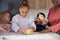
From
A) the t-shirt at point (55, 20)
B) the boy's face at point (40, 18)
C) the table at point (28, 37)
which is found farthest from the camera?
the boy's face at point (40, 18)

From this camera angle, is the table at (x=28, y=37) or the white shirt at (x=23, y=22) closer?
the table at (x=28, y=37)

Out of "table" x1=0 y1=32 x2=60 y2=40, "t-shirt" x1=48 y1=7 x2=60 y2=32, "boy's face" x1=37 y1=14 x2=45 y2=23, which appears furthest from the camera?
"boy's face" x1=37 y1=14 x2=45 y2=23

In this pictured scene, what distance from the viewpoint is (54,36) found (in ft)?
2.53

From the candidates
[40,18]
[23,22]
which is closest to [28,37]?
[23,22]

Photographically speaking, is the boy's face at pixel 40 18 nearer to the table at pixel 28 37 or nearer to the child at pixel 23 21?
the child at pixel 23 21

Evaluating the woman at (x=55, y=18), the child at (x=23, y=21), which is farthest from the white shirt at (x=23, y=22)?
the woman at (x=55, y=18)

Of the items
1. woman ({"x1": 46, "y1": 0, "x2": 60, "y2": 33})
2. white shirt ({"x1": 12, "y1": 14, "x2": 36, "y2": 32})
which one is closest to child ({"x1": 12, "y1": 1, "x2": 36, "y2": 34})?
white shirt ({"x1": 12, "y1": 14, "x2": 36, "y2": 32})

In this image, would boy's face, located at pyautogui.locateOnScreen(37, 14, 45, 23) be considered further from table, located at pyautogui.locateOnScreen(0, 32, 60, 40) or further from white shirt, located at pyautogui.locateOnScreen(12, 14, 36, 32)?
table, located at pyautogui.locateOnScreen(0, 32, 60, 40)

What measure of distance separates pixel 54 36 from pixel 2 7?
565mm

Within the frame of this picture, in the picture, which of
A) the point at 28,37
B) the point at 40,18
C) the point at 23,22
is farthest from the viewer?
the point at 40,18

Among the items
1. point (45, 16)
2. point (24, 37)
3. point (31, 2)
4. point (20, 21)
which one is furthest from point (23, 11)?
point (31, 2)

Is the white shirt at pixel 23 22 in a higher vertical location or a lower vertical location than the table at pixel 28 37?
higher

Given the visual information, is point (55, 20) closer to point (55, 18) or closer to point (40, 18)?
point (55, 18)

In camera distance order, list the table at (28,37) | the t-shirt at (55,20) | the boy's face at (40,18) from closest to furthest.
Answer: the table at (28,37)
the t-shirt at (55,20)
the boy's face at (40,18)
